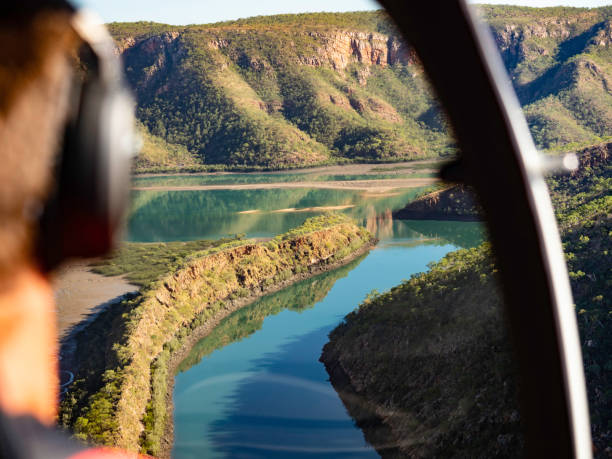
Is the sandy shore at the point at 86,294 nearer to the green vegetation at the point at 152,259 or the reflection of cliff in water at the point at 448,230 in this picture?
the green vegetation at the point at 152,259

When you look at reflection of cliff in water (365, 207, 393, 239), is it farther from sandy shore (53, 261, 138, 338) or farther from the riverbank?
sandy shore (53, 261, 138, 338)

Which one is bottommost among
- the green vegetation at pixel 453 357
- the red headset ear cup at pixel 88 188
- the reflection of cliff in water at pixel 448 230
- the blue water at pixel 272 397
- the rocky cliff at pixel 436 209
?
the blue water at pixel 272 397

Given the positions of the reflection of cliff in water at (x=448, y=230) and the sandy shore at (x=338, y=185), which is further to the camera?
the sandy shore at (x=338, y=185)

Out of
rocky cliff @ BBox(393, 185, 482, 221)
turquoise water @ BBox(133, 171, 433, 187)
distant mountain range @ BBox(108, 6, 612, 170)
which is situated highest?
distant mountain range @ BBox(108, 6, 612, 170)

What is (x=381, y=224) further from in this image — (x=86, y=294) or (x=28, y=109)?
(x=28, y=109)

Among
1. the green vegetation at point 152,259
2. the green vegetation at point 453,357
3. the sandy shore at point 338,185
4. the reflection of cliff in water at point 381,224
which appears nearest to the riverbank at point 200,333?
the reflection of cliff in water at point 381,224

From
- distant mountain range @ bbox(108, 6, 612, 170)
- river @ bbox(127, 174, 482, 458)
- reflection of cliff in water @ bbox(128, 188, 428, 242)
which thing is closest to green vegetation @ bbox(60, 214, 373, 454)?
river @ bbox(127, 174, 482, 458)

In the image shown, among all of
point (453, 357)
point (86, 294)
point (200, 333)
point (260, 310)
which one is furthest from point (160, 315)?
point (453, 357)
